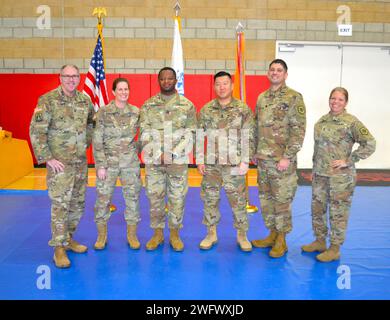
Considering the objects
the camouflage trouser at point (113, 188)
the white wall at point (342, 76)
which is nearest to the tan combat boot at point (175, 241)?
the camouflage trouser at point (113, 188)

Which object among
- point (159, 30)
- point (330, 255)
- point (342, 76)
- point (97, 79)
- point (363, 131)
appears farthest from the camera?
point (342, 76)

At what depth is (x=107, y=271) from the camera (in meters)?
3.50

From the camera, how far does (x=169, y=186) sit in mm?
3951

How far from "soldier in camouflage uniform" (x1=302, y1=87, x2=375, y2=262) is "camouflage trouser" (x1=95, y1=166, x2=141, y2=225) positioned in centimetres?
181

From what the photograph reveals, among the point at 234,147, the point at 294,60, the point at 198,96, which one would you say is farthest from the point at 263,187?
the point at 294,60

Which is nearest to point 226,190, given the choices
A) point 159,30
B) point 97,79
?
point 97,79

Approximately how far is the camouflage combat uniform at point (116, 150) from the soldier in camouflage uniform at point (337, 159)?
1824 millimetres

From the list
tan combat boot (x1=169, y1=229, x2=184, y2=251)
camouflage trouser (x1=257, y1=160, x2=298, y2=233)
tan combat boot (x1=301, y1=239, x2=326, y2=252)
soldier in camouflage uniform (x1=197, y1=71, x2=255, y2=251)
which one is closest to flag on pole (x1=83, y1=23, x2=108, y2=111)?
soldier in camouflage uniform (x1=197, y1=71, x2=255, y2=251)

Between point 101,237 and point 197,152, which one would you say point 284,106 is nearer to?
point 197,152

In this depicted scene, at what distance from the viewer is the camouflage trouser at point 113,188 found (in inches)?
153

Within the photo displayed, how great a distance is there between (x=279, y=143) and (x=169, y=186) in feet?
3.90

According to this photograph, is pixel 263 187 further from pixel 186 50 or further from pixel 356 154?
pixel 186 50

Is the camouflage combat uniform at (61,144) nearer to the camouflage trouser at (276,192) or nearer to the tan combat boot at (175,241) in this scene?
the tan combat boot at (175,241)
